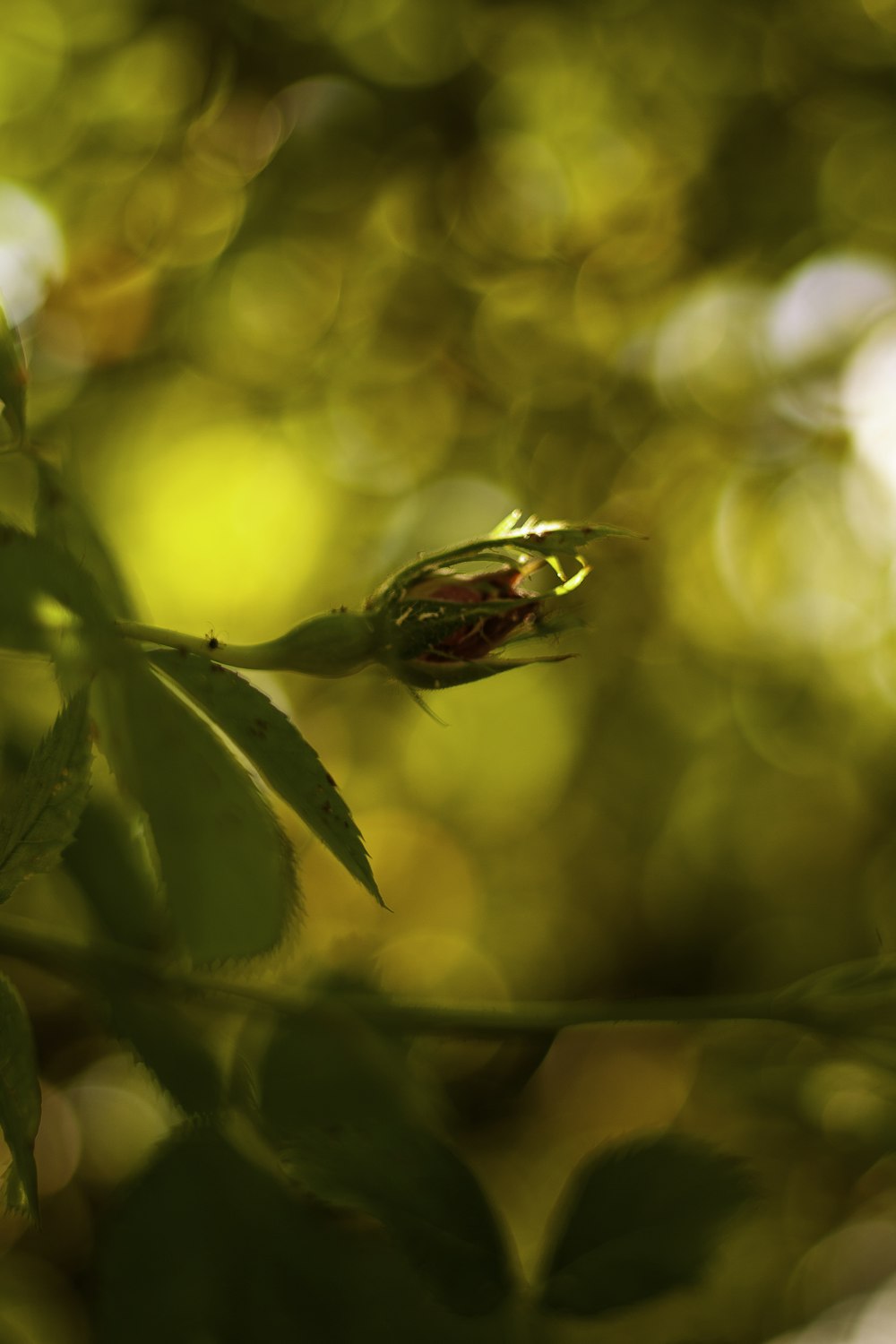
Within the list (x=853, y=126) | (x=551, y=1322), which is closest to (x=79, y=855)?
(x=551, y=1322)

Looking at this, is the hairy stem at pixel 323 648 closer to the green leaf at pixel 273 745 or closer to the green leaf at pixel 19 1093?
the green leaf at pixel 273 745

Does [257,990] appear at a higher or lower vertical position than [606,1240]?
higher

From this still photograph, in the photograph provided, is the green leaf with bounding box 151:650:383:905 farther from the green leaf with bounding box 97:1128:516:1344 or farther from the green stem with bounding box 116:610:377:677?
the green leaf with bounding box 97:1128:516:1344

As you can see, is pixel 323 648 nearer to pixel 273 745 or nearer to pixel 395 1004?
pixel 273 745

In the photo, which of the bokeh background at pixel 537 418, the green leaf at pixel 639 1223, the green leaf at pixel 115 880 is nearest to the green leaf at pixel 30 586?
the green leaf at pixel 115 880

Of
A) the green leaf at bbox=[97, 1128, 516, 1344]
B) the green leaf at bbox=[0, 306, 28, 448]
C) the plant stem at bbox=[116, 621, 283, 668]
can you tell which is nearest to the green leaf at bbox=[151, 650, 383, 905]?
the plant stem at bbox=[116, 621, 283, 668]

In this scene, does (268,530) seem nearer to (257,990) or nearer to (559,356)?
(559,356)

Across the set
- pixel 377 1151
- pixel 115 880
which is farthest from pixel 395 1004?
pixel 115 880
